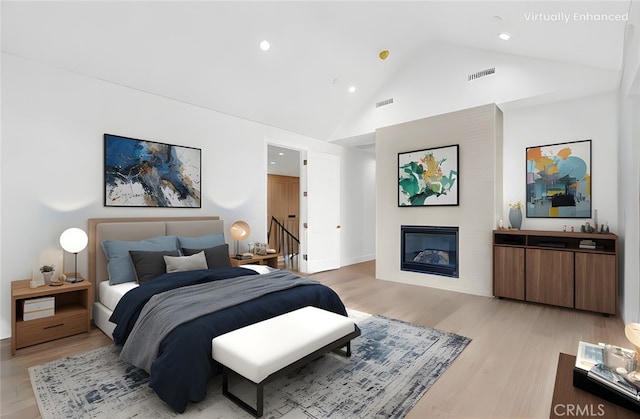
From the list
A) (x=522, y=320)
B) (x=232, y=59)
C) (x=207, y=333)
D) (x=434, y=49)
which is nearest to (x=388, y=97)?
(x=434, y=49)

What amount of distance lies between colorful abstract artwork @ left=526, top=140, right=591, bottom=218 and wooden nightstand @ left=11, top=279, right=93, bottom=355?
228 inches

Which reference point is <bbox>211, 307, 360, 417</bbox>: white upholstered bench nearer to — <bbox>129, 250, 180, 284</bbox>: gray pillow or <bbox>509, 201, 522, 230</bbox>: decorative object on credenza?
<bbox>129, 250, 180, 284</bbox>: gray pillow

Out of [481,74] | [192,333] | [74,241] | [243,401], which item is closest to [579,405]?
[243,401]

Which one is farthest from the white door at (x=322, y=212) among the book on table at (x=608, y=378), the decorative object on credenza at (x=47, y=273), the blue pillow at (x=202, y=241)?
the book on table at (x=608, y=378)

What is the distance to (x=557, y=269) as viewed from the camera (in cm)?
401

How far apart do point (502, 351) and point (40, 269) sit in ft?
15.1

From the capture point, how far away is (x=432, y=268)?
5.24m

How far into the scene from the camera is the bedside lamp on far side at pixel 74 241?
3180 mm

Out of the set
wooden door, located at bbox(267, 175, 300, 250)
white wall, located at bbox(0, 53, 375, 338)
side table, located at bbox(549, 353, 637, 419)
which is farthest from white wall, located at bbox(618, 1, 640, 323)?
wooden door, located at bbox(267, 175, 300, 250)

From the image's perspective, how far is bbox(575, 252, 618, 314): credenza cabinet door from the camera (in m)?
3.63

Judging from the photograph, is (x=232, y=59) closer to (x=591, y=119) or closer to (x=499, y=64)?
(x=499, y=64)

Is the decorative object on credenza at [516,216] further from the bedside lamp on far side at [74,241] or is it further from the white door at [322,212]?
the bedside lamp on far side at [74,241]

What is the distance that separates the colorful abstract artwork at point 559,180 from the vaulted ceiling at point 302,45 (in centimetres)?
86

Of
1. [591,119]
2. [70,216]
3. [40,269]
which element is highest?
[591,119]
